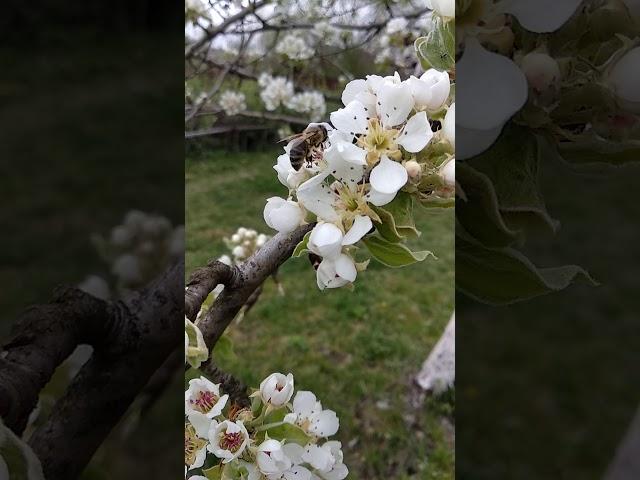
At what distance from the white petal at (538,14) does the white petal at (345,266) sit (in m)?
0.22

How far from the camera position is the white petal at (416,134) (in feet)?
1.67

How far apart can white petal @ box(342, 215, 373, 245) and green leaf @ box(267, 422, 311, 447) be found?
0.19 meters

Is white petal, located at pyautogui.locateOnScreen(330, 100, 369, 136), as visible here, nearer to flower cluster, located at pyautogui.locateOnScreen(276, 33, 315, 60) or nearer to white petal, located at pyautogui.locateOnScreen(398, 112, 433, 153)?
white petal, located at pyautogui.locateOnScreen(398, 112, 433, 153)

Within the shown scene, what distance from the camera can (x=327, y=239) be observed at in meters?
0.54

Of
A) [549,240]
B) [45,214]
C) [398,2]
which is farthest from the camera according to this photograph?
[398,2]

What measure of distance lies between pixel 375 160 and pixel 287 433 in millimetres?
264

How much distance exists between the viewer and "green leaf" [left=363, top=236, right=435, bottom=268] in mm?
559

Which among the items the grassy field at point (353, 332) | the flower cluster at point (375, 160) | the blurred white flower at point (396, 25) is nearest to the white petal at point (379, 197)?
the flower cluster at point (375, 160)

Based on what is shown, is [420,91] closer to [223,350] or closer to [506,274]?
[506,274]

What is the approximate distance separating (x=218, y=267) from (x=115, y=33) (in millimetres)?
231

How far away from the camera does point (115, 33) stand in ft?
1.44

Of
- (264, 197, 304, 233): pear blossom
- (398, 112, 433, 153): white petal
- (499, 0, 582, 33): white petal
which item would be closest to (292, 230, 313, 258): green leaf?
(264, 197, 304, 233): pear blossom

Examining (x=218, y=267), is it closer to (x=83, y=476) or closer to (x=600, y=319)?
(x=83, y=476)

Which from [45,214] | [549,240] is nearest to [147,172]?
[45,214]
